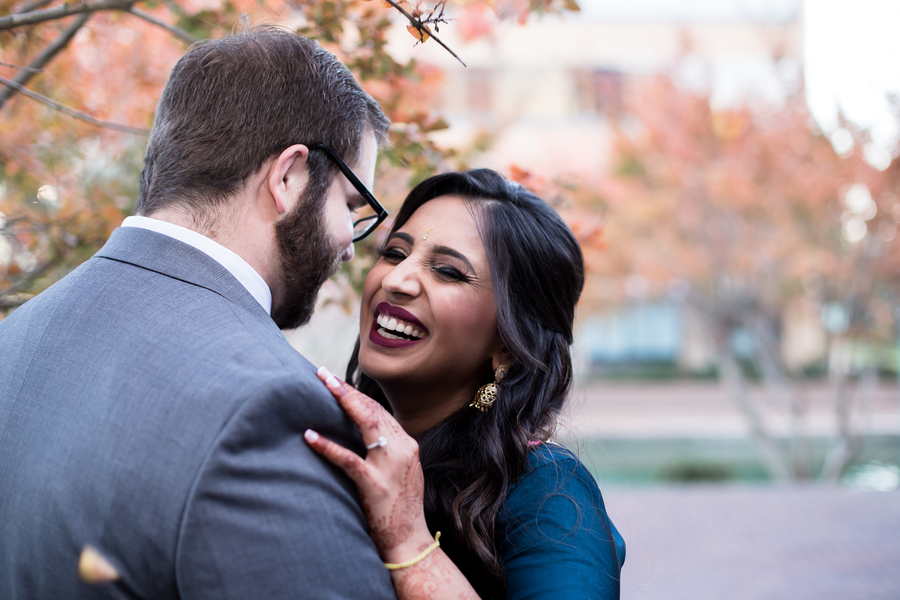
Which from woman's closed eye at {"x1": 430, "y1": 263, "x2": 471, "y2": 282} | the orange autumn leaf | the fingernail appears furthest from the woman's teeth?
the fingernail

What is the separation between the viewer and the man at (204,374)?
1229 millimetres

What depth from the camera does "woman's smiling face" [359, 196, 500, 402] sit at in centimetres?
226

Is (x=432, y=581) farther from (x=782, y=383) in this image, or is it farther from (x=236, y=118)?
(x=782, y=383)

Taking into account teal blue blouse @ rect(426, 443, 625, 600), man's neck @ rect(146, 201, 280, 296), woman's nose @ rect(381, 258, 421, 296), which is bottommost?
teal blue blouse @ rect(426, 443, 625, 600)

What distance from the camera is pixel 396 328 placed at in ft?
7.44

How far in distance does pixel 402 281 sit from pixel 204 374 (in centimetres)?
100

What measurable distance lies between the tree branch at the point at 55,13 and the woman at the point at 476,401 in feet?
3.59

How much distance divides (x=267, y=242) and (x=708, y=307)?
490 inches

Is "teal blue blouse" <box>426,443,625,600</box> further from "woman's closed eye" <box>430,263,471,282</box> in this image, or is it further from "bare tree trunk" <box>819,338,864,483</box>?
"bare tree trunk" <box>819,338,864,483</box>

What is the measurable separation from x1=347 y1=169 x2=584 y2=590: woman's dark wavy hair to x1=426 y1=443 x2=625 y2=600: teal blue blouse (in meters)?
0.04

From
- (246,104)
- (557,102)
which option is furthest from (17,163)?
(557,102)

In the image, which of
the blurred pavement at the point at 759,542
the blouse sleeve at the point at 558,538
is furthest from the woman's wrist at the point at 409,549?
the blurred pavement at the point at 759,542

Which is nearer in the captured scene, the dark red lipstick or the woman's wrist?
the woman's wrist

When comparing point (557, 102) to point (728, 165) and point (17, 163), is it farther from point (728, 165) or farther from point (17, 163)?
point (17, 163)
